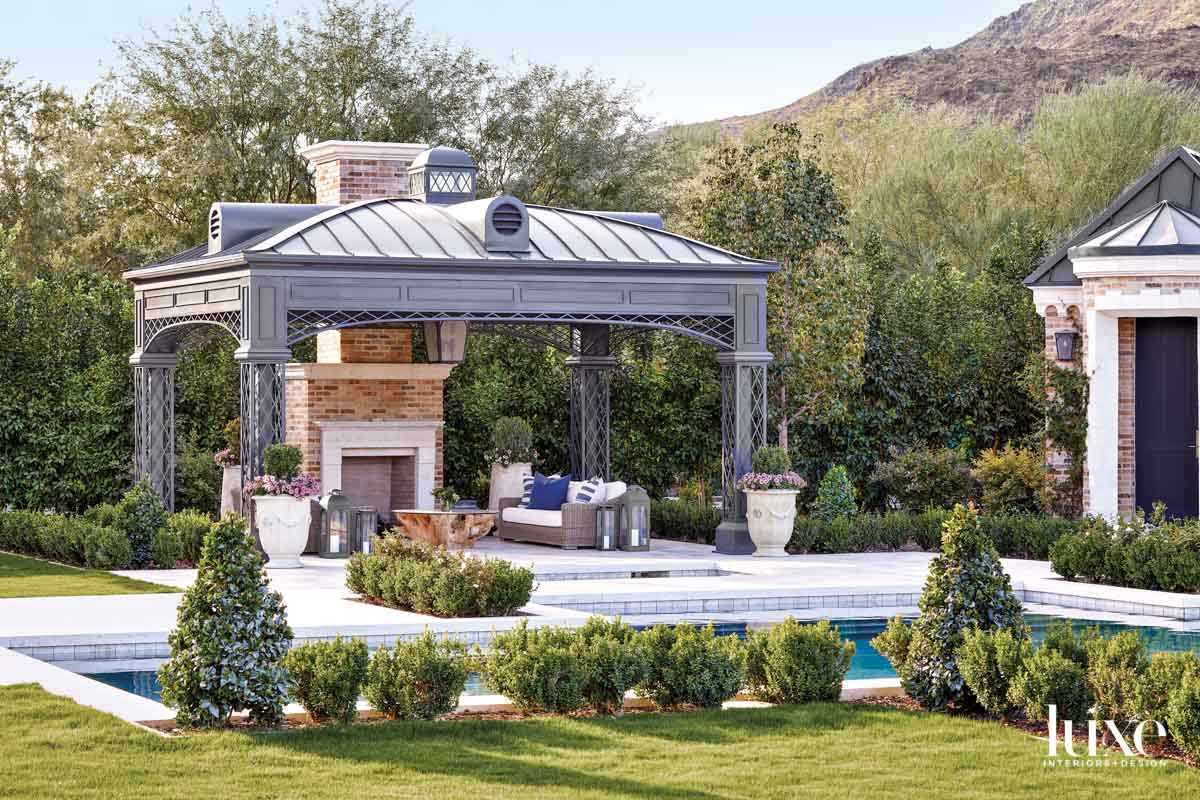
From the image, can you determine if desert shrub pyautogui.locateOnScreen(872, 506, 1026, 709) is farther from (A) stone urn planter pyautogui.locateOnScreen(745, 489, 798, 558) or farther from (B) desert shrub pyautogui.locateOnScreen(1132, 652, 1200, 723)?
(A) stone urn planter pyautogui.locateOnScreen(745, 489, 798, 558)

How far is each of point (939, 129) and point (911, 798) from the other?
3717cm

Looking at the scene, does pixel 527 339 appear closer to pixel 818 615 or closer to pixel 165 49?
pixel 818 615

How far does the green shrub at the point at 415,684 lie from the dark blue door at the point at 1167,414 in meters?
13.0

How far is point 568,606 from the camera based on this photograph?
14555 mm

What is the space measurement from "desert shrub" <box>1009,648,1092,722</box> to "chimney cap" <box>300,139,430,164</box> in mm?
14188

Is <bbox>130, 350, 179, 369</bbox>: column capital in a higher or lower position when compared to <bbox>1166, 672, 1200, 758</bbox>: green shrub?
higher

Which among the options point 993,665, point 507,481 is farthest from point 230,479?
point 993,665

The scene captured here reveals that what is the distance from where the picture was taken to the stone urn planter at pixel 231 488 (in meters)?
20.4

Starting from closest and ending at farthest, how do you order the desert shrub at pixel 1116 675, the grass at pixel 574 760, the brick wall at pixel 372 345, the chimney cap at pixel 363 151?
1. the grass at pixel 574 760
2. the desert shrub at pixel 1116 675
3. the brick wall at pixel 372 345
4. the chimney cap at pixel 363 151

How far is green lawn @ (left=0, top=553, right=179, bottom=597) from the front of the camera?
15.2 meters

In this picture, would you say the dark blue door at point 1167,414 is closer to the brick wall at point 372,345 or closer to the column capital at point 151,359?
the brick wall at point 372,345

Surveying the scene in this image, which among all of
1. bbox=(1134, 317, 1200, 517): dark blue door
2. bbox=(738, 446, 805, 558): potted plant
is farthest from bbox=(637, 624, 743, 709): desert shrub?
bbox=(1134, 317, 1200, 517): dark blue door

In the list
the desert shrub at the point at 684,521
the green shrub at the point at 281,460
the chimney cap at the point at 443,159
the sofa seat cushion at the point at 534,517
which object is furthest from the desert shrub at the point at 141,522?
the desert shrub at the point at 684,521

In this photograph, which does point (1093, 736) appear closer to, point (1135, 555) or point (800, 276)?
point (1135, 555)
